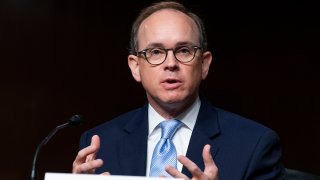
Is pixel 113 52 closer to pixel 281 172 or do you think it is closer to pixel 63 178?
pixel 281 172

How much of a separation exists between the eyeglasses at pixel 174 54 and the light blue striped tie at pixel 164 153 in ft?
0.77

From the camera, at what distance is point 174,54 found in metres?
1.81

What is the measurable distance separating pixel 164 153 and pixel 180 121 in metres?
0.16

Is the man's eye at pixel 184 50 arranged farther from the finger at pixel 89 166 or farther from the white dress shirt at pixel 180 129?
the finger at pixel 89 166

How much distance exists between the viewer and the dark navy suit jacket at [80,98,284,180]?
70.4 inches

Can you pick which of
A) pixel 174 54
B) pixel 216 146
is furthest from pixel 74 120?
pixel 216 146

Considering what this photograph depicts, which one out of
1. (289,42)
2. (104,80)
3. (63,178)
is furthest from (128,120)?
(289,42)

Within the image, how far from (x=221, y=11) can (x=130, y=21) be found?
69 cm

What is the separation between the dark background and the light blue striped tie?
2.19 metres

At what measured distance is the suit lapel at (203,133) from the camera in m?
1.83

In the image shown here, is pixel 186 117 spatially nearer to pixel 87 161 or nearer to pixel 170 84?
pixel 170 84

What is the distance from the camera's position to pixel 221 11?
13.4ft

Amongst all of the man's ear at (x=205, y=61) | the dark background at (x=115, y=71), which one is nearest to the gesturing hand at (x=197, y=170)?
the man's ear at (x=205, y=61)

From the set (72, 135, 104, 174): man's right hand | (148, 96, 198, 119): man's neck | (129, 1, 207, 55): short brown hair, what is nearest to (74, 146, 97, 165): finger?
(72, 135, 104, 174): man's right hand
